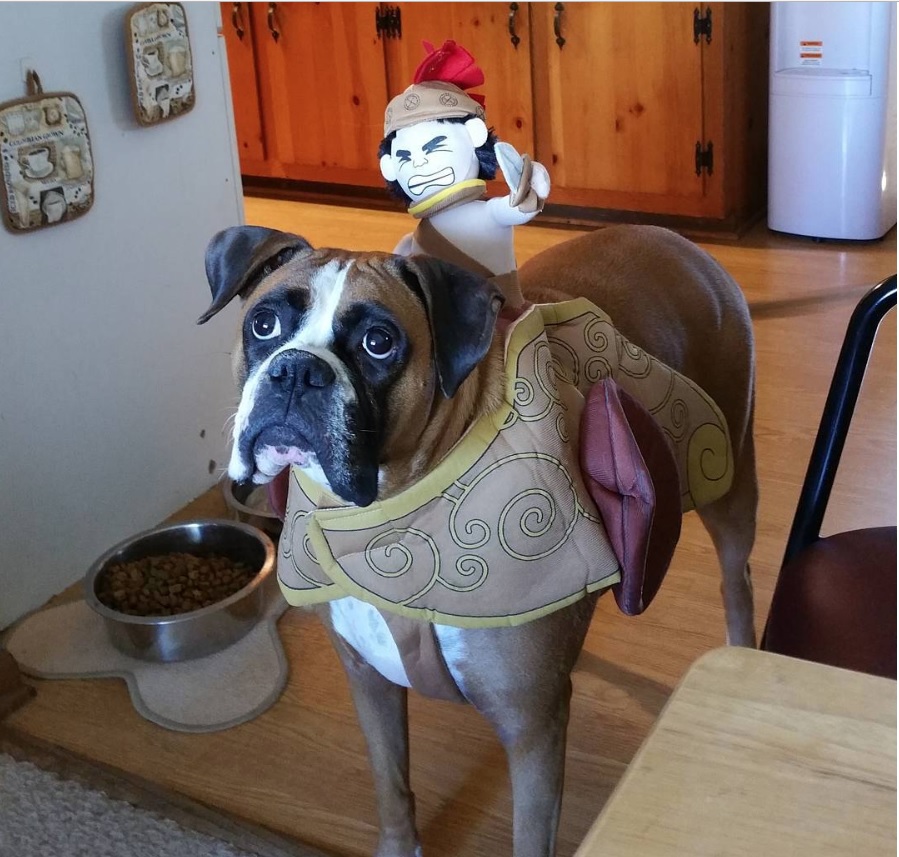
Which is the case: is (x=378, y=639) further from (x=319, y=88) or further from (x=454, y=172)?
(x=319, y=88)

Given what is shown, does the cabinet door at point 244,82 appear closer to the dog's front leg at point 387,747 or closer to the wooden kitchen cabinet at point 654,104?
Answer: the wooden kitchen cabinet at point 654,104

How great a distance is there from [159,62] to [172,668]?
1208mm

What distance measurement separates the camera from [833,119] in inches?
153

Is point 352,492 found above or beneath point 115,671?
above

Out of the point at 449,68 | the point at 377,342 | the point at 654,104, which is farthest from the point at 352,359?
the point at 654,104

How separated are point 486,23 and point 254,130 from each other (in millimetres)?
1328

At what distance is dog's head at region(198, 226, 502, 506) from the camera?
1.12m

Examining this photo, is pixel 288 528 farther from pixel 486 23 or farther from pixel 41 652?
pixel 486 23

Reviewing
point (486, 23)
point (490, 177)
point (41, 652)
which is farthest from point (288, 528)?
point (486, 23)

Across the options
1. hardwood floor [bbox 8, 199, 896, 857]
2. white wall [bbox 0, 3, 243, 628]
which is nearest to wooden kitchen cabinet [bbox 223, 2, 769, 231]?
hardwood floor [bbox 8, 199, 896, 857]

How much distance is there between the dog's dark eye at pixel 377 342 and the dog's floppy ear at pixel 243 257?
0.19m

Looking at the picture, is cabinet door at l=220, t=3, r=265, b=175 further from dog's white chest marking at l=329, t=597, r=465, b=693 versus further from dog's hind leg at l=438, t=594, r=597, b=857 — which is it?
dog's hind leg at l=438, t=594, r=597, b=857

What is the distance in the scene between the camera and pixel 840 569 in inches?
49.4

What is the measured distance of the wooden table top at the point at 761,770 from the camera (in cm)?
A: 55
